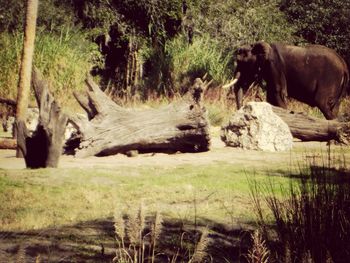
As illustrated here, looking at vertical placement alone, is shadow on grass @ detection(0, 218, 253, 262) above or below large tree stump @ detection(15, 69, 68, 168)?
below

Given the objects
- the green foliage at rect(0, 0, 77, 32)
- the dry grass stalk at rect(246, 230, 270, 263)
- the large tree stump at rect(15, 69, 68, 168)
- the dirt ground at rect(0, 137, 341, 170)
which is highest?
the green foliage at rect(0, 0, 77, 32)

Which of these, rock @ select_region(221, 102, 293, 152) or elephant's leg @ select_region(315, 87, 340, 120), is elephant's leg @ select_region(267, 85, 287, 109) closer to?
elephant's leg @ select_region(315, 87, 340, 120)

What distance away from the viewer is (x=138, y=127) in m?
8.27

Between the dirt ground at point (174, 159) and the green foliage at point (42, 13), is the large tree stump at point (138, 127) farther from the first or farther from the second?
the green foliage at point (42, 13)

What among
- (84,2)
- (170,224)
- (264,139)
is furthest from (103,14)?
(170,224)

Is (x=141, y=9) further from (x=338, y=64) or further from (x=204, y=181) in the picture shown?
(x=204, y=181)

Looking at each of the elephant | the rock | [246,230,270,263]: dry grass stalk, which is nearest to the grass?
[246,230,270,263]: dry grass stalk

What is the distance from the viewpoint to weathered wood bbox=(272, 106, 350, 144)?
10.1 m

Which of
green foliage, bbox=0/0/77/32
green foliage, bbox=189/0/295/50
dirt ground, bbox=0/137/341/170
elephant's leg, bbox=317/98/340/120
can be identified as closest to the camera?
dirt ground, bbox=0/137/341/170

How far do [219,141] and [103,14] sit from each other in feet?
25.8

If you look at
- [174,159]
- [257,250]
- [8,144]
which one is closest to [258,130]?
[174,159]

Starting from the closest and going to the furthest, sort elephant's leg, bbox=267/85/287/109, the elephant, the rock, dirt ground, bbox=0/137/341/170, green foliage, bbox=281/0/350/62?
dirt ground, bbox=0/137/341/170 → the rock → elephant's leg, bbox=267/85/287/109 → the elephant → green foliage, bbox=281/0/350/62

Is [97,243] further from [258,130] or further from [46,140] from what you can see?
[258,130]

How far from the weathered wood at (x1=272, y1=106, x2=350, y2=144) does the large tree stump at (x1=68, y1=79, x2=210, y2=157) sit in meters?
2.29
